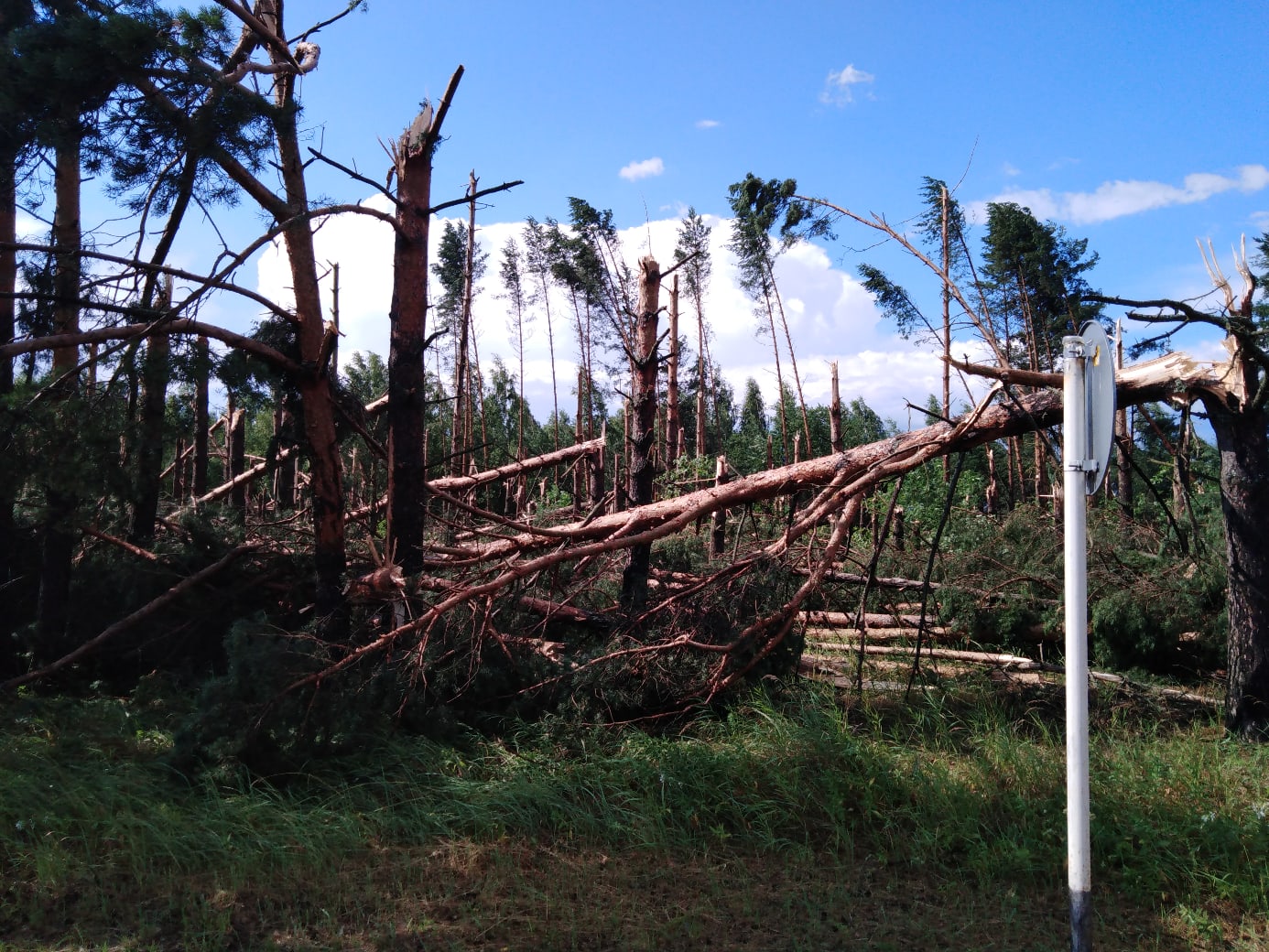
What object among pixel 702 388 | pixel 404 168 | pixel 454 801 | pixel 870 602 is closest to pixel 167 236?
pixel 404 168

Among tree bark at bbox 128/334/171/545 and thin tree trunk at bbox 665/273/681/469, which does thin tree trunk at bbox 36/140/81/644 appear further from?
thin tree trunk at bbox 665/273/681/469

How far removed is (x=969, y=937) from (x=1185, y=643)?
17.3ft

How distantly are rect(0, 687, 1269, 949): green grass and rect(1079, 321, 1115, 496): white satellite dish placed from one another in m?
1.99

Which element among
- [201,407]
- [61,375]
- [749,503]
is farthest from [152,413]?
[749,503]

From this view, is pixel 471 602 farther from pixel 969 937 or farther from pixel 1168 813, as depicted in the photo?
pixel 1168 813

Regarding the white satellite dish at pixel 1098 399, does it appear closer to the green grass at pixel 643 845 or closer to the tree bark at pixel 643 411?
the green grass at pixel 643 845

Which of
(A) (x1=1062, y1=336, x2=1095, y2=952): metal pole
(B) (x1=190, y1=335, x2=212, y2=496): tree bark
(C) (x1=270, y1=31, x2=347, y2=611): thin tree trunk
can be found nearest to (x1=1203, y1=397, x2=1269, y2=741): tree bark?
(A) (x1=1062, y1=336, x2=1095, y2=952): metal pole

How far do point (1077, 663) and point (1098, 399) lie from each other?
0.87 m

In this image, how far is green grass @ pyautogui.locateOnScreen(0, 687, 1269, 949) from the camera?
3645 mm

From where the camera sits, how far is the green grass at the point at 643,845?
12.0 feet

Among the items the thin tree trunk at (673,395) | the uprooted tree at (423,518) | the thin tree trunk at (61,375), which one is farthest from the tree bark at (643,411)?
the thin tree trunk at (673,395)

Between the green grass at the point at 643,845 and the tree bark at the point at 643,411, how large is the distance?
1.83 meters

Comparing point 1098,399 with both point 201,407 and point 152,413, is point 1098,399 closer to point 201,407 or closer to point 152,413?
point 152,413

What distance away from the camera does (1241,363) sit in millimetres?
5641
